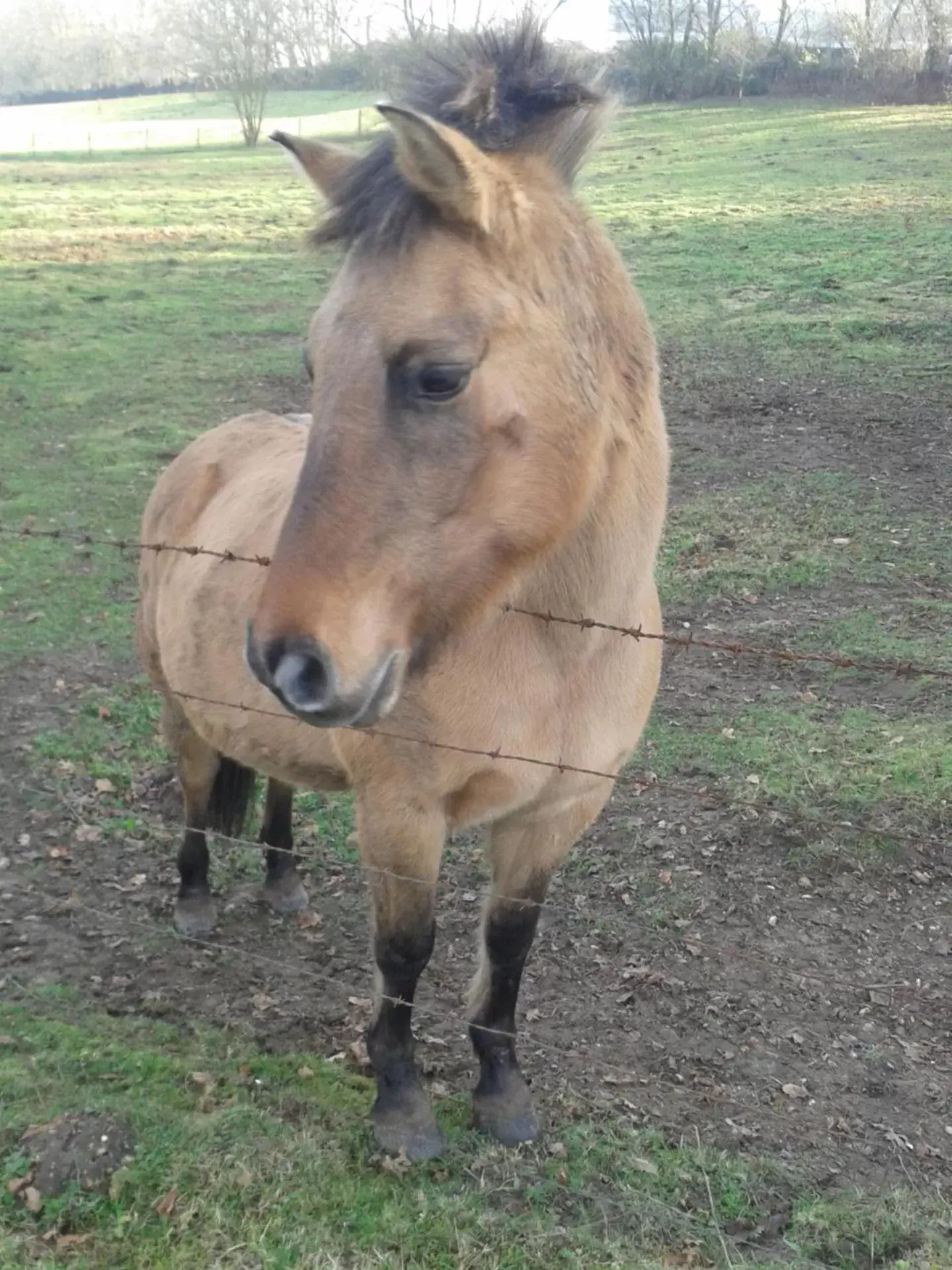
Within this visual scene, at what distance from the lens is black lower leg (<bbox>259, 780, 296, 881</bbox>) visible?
422 centimetres

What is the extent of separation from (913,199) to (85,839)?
57.6 ft

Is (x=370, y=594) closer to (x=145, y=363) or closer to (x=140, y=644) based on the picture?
(x=140, y=644)

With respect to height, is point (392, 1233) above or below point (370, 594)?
below

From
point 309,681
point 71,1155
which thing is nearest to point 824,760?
point 71,1155

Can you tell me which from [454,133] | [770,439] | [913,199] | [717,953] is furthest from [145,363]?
[913,199]

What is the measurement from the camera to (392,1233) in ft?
8.72

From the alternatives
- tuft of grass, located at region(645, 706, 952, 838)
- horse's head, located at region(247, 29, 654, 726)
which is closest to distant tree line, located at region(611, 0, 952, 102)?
tuft of grass, located at region(645, 706, 952, 838)

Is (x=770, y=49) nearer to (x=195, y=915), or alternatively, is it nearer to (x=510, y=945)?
(x=195, y=915)

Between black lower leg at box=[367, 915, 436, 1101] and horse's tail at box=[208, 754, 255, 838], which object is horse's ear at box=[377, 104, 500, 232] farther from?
horse's tail at box=[208, 754, 255, 838]

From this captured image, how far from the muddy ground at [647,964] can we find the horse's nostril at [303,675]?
1.37m

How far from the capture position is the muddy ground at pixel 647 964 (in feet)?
10.7

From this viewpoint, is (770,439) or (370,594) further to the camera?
(770,439)

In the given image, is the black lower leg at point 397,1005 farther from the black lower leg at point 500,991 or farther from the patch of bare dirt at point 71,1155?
the patch of bare dirt at point 71,1155

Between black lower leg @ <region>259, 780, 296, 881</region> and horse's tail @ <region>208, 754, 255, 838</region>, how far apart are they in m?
0.08
